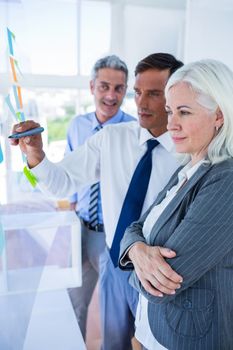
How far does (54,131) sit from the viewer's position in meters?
2.01

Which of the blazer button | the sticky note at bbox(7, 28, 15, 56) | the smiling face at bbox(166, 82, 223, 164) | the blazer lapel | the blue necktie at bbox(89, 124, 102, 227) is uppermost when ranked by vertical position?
the sticky note at bbox(7, 28, 15, 56)

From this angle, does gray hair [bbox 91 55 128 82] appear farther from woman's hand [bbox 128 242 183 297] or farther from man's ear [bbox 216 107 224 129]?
woman's hand [bbox 128 242 183 297]

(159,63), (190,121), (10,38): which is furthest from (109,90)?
(190,121)

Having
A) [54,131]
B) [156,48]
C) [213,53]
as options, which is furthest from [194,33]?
[54,131]

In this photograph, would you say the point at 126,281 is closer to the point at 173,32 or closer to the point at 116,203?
the point at 116,203

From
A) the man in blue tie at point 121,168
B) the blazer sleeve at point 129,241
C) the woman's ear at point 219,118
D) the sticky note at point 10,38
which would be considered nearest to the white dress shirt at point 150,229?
the blazer sleeve at point 129,241

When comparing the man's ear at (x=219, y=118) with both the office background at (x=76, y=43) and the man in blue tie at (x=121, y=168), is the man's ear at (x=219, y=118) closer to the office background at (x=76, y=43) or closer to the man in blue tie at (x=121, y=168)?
the man in blue tie at (x=121, y=168)

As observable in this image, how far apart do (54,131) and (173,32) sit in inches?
34.5

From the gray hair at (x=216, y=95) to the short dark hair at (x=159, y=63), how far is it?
1.23 ft

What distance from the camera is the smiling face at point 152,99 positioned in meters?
1.18

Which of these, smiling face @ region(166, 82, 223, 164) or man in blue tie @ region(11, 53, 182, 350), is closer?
smiling face @ region(166, 82, 223, 164)

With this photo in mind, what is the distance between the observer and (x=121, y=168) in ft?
4.20

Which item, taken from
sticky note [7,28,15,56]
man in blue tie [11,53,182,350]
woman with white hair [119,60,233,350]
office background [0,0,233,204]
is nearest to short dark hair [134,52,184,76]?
man in blue tie [11,53,182,350]

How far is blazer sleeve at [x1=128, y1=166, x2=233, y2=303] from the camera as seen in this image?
0.73 m
